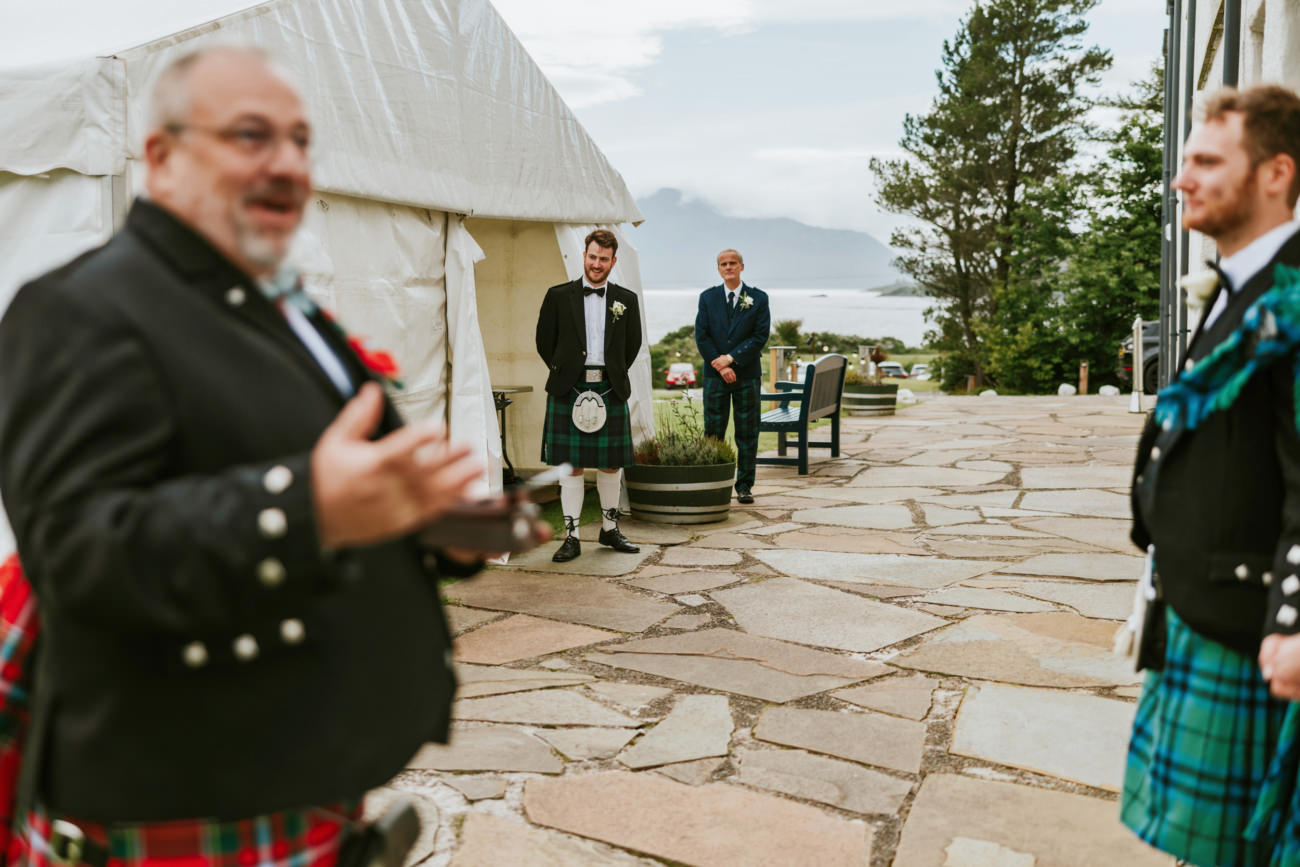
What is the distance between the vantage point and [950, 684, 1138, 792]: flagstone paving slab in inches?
137

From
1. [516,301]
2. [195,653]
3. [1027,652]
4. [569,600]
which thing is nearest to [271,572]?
[195,653]

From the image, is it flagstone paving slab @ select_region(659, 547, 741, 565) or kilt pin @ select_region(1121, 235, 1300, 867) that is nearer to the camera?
kilt pin @ select_region(1121, 235, 1300, 867)

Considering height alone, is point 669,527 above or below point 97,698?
below

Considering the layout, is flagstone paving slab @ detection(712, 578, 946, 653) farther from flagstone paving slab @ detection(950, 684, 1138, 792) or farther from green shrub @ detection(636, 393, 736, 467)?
green shrub @ detection(636, 393, 736, 467)

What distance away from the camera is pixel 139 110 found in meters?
4.95

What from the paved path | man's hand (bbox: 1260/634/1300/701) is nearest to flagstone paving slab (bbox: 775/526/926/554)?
the paved path

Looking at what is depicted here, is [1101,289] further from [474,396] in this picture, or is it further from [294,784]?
[294,784]

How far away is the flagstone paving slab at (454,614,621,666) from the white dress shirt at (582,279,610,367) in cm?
196

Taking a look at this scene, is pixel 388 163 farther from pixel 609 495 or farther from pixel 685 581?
pixel 685 581

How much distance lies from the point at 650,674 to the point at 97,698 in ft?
11.0

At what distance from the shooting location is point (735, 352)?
855cm

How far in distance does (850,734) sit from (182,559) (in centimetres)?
310

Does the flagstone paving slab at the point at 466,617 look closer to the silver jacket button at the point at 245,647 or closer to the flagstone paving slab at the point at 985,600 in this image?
the flagstone paving slab at the point at 985,600

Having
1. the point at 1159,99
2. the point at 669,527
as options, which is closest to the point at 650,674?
the point at 669,527
